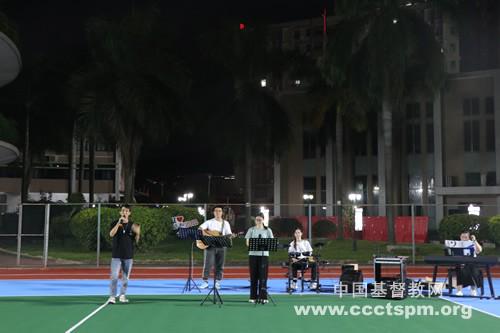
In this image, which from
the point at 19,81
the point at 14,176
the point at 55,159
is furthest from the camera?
the point at 55,159

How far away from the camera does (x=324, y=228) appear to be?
40.5m

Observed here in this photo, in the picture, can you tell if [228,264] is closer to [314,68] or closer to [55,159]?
[314,68]

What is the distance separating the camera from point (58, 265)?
23922 millimetres

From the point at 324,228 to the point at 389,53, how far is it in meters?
13.8

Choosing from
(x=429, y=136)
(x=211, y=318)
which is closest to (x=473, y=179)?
(x=429, y=136)

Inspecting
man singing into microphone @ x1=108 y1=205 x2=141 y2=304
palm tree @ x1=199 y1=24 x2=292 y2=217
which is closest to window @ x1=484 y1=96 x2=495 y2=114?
palm tree @ x1=199 y1=24 x2=292 y2=217

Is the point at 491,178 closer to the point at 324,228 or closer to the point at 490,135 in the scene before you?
the point at 490,135

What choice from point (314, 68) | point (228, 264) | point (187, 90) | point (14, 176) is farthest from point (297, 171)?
point (14, 176)

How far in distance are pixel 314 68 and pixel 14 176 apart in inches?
2048

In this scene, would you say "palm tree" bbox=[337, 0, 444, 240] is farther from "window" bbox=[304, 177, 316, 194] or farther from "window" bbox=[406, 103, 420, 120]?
"window" bbox=[304, 177, 316, 194]

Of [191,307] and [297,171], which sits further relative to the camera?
[297,171]

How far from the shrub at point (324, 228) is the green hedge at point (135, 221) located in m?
14.6

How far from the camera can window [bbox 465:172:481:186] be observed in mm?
47938

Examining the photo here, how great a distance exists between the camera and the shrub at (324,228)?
40.2m
